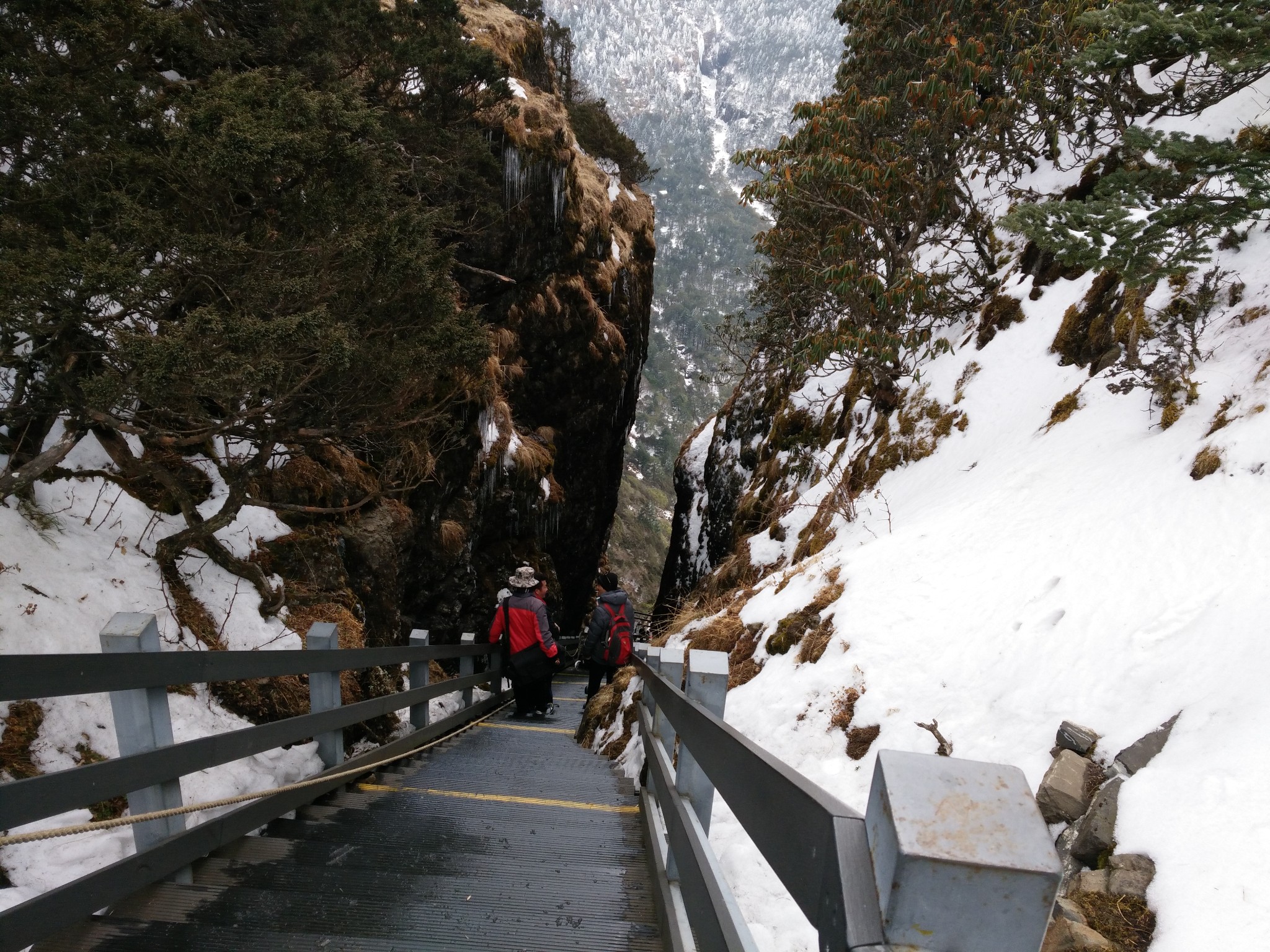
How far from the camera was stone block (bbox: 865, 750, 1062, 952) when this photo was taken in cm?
84

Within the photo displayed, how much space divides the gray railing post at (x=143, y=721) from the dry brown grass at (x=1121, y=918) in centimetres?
334

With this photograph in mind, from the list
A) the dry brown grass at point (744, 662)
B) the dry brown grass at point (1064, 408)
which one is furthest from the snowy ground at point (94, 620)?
the dry brown grass at point (1064, 408)

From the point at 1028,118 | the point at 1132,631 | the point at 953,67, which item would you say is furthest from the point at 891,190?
the point at 1132,631

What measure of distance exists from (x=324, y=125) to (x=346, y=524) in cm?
479

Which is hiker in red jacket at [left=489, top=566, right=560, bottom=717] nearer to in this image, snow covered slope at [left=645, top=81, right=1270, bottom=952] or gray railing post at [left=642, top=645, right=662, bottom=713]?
snow covered slope at [left=645, top=81, right=1270, bottom=952]

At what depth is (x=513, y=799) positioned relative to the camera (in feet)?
14.4

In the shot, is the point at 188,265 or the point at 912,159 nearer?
the point at 188,265

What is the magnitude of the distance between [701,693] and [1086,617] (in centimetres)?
230

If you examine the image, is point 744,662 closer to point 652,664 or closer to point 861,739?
point 652,664

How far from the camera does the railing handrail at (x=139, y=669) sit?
219 centimetres

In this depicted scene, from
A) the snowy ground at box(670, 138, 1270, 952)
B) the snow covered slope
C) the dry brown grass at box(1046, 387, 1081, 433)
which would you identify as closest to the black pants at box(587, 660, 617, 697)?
the snow covered slope

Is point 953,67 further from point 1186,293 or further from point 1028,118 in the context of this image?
point 1186,293

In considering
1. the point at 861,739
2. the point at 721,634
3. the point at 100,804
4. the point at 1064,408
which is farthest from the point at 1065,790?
the point at 1064,408

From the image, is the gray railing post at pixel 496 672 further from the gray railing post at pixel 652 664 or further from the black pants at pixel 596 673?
the gray railing post at pixel 652 664
